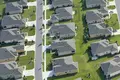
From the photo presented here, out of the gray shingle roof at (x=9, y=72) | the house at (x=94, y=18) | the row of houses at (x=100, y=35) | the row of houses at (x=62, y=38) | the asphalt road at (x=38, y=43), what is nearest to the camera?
the row of houses at (x=100, y=35)

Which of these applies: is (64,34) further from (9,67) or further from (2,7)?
(2,7)

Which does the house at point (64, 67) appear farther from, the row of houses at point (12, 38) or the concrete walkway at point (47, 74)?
the row of houses at point (12, 38)

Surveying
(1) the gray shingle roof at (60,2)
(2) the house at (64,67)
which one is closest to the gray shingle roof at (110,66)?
(2) the house at (64,67)

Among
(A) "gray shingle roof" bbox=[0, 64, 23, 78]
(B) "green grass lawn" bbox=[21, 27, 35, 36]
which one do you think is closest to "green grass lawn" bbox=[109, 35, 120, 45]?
(B) "green grass lawn" bbox=[21, 27, 35, 36]

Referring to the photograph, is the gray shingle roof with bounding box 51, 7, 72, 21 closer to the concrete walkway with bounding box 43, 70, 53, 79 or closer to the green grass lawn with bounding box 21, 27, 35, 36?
the green grass lawn with bounding box 21, 27, 35, 36

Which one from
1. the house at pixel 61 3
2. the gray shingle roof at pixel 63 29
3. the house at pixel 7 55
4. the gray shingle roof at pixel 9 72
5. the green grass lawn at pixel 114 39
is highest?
the house at pixel 61 3

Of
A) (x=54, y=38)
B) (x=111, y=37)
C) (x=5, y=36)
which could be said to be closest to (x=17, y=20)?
(x=5, y=36)

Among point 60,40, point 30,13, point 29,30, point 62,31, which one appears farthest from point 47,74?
point 30,13
